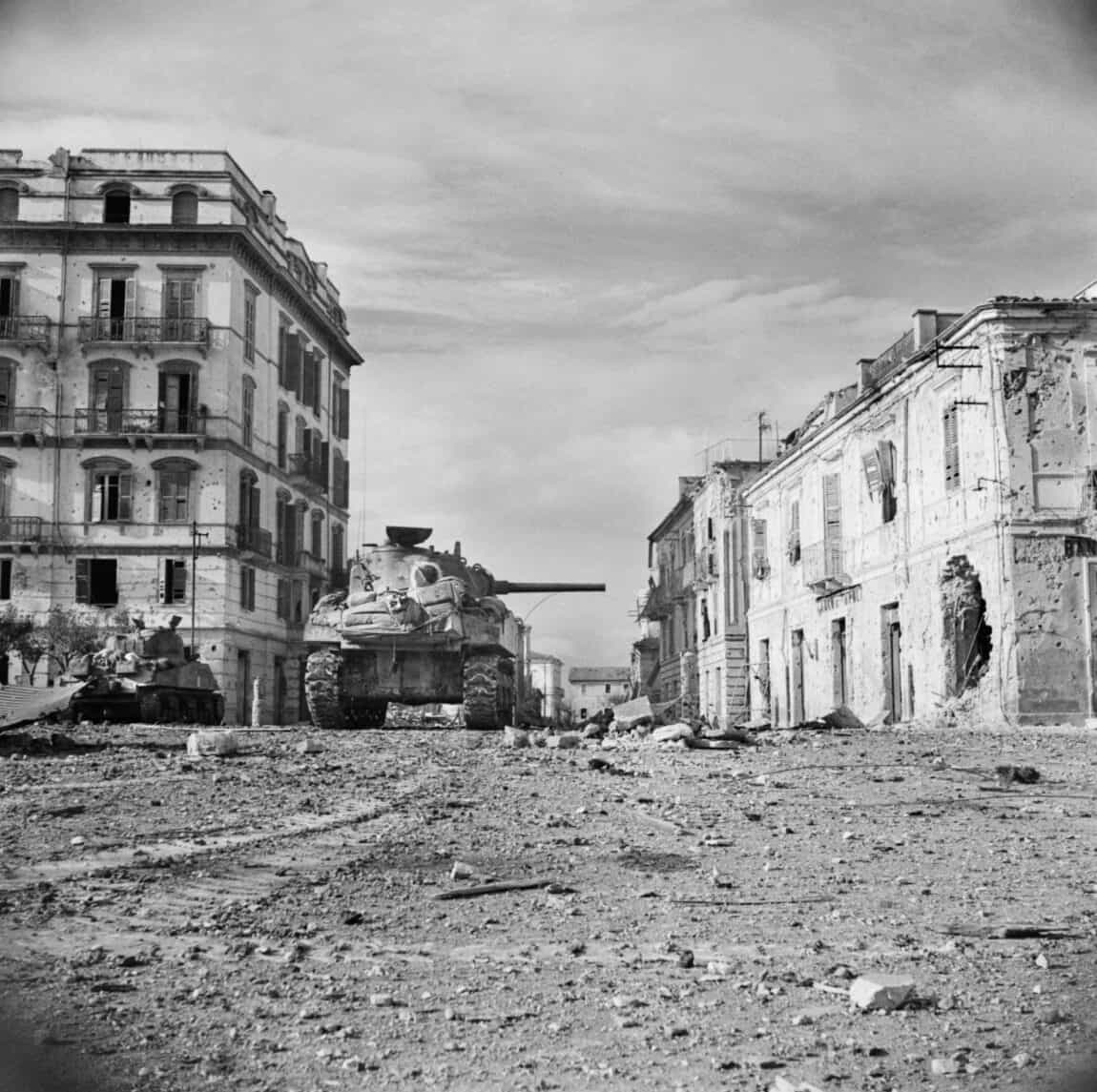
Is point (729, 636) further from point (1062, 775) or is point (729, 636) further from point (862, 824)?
point (862, 824)

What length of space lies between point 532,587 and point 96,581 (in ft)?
45.2

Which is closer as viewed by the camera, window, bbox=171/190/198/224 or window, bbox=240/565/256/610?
window, bbox=240/565/256/610

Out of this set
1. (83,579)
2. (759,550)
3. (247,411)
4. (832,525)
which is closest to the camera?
(832,525)

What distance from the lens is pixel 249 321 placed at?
42000mm

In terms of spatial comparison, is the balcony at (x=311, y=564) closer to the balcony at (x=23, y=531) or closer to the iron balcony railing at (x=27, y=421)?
the balcony at (x=23, y=531)

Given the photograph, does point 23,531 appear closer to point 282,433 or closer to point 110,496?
point 110,496

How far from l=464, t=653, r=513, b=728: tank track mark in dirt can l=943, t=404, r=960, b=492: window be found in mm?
7907

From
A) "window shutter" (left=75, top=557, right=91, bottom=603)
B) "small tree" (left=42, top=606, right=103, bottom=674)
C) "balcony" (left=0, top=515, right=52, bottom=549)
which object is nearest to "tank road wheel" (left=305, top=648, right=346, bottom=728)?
"small tree" (left=42, top=606, right=103, bottom=674)

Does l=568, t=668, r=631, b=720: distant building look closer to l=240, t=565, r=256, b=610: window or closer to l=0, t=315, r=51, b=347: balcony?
l=240, t=565, r=256, b=610: window

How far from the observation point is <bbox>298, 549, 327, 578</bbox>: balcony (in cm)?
4538

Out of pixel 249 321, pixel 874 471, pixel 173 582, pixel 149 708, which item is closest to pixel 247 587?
pixel 173 582

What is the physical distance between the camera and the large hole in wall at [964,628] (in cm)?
2127

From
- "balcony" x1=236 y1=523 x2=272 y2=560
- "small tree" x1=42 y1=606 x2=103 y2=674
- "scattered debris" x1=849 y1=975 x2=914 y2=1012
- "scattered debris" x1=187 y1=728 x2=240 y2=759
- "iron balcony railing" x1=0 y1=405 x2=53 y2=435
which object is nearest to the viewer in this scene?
Answer: "scattered debris" x1=849 y1=975 x2=914 y2=1012

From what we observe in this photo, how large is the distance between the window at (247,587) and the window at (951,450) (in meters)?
23.4
